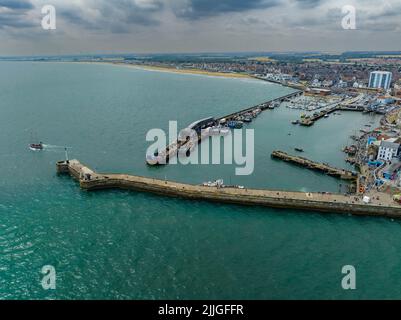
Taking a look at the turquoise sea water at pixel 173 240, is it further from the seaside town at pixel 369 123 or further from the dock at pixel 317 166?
the seaside town at pixel 369 123

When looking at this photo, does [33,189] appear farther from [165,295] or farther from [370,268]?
[370,268]

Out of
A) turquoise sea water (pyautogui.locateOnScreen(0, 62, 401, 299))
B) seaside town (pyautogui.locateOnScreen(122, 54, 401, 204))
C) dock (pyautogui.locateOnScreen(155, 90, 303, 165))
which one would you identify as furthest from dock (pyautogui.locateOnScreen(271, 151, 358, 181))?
dock (pyautogui.locateOnScreen(155, 90, 303, 165))

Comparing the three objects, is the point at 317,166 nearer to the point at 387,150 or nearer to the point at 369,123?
the point at 387,150

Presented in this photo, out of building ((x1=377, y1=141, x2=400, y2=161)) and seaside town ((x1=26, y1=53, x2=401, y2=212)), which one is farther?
building ((x1=377, y1=141, x2=400, y2=161))

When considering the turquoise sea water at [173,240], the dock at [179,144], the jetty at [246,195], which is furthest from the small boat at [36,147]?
the dock at [179,144]

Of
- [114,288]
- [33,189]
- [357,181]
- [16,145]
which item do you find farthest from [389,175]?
[16,145]

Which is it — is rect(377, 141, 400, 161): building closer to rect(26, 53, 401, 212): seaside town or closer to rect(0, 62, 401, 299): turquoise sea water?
rect(26, 53, 401, 212): seaside town
